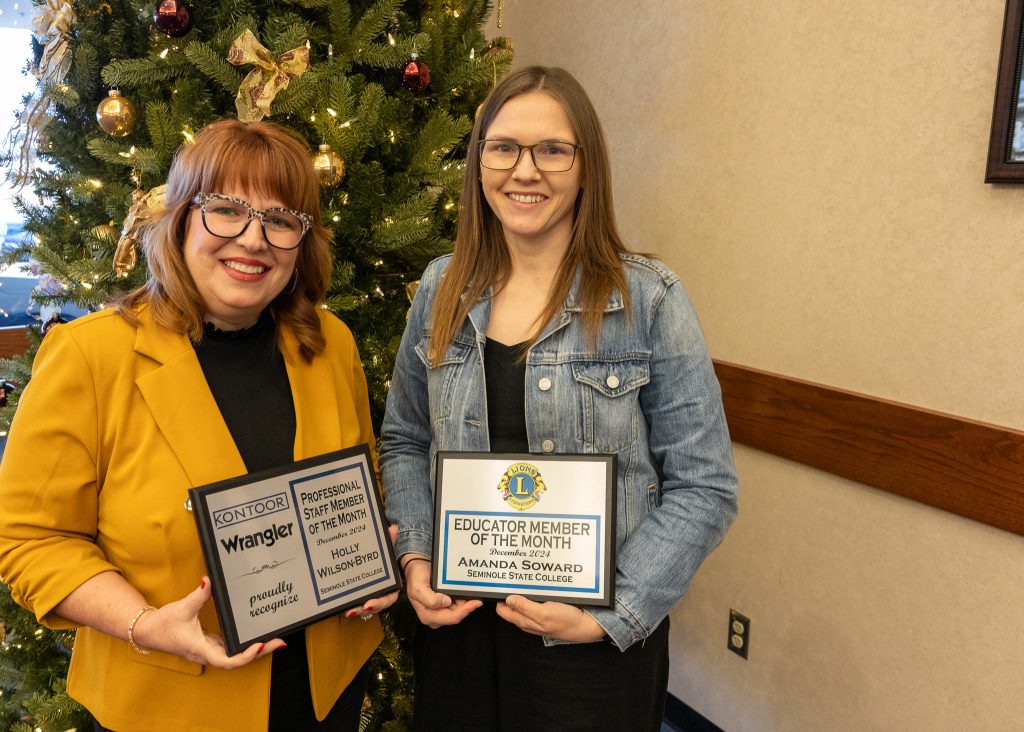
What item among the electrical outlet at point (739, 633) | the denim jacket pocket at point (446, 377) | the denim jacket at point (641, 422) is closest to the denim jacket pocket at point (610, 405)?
the denim jacket at point (641, 422)

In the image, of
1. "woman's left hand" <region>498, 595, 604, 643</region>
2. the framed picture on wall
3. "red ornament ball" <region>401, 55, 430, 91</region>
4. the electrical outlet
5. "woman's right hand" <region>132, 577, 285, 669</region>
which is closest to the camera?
"woman's right hand" <region>132, 577, 285, 669</region>

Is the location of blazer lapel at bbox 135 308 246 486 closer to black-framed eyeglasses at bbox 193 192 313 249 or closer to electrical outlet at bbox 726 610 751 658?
black-framed eyeglasses at bbox 193 192 313 249

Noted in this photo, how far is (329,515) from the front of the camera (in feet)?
4.17

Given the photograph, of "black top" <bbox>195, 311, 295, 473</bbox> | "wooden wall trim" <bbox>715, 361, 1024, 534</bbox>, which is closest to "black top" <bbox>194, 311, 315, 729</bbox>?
"black top" <bbox>195, 311, 295, 473</bbox>

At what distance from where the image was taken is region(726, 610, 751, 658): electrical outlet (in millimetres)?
2453

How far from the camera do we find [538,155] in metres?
1.32

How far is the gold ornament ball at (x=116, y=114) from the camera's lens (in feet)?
5.79

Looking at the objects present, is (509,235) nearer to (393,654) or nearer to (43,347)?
(43,347)

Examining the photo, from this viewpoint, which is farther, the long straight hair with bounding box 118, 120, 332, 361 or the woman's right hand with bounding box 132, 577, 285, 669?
the long straight hair with bounding box 118, 120, 332, 361

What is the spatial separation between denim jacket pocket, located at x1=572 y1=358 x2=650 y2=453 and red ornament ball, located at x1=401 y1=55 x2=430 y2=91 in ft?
3.09

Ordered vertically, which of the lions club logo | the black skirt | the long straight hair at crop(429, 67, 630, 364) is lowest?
the black skirt

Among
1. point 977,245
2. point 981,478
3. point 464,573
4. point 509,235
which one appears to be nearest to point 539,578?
point 464,573

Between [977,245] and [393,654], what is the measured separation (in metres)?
1.75

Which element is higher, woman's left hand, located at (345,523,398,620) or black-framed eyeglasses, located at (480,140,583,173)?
black-framed eyeglasses, located at (480,140,583,173)
